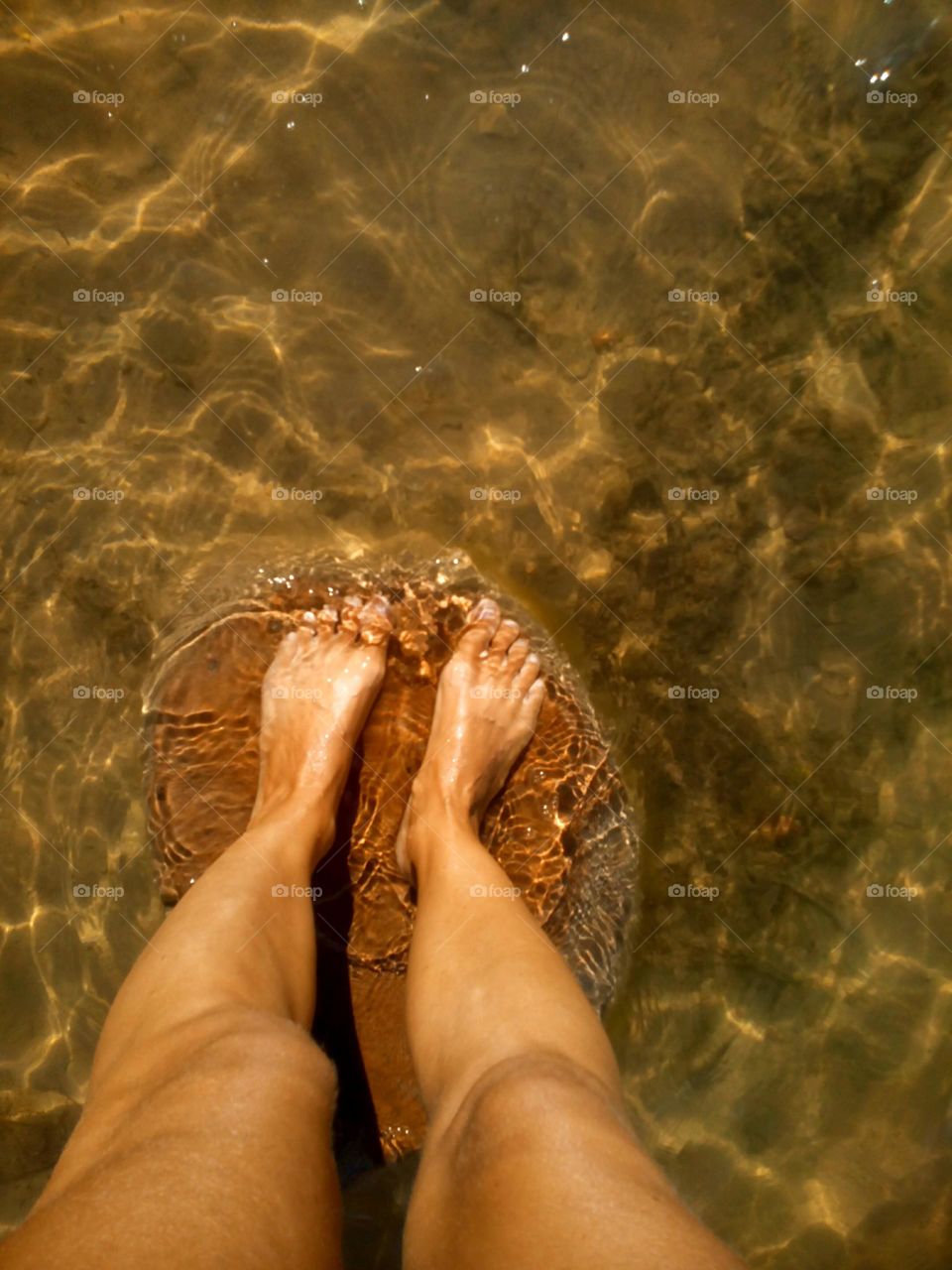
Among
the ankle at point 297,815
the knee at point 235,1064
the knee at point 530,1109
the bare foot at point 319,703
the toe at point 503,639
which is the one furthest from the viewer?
the toe at point 503,639

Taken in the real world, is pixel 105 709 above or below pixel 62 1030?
above

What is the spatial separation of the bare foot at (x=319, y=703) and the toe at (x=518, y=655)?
0.49 m

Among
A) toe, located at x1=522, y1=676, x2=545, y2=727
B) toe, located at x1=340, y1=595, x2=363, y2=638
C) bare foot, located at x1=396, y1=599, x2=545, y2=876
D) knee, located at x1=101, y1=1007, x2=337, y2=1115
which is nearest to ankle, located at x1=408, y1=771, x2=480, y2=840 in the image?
bare foot, located at x1=396, y1=599, x2=545, y2=876

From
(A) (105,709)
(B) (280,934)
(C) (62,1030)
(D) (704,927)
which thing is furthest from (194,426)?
(D) (704,927)

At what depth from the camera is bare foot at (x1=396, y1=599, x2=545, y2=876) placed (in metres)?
3.15

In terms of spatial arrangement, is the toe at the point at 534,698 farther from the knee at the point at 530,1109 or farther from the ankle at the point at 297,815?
the knee at the point at 530,1109

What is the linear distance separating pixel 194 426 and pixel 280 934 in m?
1.96

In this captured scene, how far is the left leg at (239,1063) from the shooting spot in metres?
1.45

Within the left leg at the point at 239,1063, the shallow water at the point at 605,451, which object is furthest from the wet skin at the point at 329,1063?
the shallow water at the point at 605,451

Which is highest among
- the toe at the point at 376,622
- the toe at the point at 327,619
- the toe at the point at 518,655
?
the toe at the point at 518,655

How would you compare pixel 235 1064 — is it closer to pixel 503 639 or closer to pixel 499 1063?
pixel 499 1063

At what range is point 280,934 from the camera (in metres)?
2.59

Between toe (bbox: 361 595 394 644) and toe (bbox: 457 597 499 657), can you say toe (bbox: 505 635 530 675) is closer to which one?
toe (bbox: 457 597 499 657)

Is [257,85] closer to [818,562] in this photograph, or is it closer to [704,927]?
[818,562]
